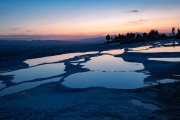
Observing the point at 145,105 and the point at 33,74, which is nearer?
the point at 145,105

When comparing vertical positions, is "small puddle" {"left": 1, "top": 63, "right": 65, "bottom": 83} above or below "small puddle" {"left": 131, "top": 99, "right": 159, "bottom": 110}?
above

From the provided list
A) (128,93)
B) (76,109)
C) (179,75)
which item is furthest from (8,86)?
(179,75)

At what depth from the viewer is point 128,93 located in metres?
9.13

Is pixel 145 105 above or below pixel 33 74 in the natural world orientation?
below

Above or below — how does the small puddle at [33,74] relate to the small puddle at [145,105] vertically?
above

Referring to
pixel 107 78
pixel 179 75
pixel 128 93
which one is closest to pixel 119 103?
pixel 128 93

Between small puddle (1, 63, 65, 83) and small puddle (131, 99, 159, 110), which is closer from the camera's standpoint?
small puddle (131, 99, 159, 110)

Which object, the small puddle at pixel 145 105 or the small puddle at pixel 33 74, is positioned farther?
the small puddle at pixel 33 74

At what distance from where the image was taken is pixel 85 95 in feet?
30.7

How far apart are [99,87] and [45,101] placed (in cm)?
291

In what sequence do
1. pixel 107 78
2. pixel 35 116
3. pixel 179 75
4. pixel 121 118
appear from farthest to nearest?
pixel 107 78 < pixel 179 75 < pixel 35 116 < pixel 121 118

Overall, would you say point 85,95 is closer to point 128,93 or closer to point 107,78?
point 128,93

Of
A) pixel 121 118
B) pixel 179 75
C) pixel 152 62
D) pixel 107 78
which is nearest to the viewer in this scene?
pixel 121 118

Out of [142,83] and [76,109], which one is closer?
[76,109]
